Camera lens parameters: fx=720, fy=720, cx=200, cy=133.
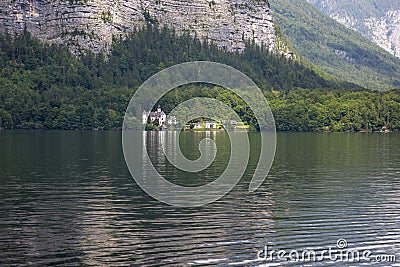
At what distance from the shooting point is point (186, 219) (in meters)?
40.7

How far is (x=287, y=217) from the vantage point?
41594mm

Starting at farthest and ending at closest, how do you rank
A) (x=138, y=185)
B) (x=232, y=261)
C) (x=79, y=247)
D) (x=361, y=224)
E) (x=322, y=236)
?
(x=138, y=185) → (x=361, y=224) → (x=322, y=236) → (x=79, y=247) → (x=232, y=261)

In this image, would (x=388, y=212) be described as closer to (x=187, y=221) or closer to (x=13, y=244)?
(x=187, y=221)

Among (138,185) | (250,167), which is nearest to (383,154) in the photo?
(250,167)

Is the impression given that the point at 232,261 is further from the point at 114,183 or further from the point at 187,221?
the point at 114,183

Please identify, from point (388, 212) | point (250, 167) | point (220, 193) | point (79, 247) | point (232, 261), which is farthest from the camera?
point (250, 167)

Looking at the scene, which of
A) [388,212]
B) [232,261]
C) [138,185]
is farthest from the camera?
[138,185]

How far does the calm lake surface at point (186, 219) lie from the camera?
32312 millimetres

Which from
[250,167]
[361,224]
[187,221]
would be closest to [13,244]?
[187,221]

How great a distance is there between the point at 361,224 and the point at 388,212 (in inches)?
192

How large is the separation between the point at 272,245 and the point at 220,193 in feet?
61.0

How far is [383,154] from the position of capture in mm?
95625

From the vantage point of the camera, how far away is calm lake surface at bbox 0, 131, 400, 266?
106 feet

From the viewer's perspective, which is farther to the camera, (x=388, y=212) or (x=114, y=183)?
(x=114, y=183)
